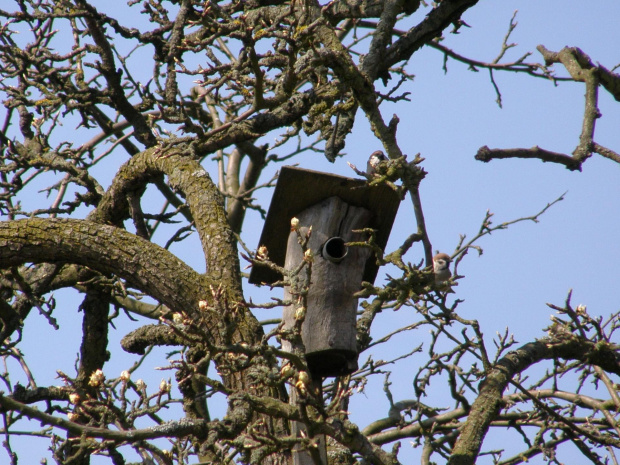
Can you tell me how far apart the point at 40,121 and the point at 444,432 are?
→ 3765 millimetres

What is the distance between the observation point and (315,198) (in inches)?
161

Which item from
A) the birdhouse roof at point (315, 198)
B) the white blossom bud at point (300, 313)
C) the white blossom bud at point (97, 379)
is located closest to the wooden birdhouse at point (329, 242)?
the birdhouse roof at point (315, 198)

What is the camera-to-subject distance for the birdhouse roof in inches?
156

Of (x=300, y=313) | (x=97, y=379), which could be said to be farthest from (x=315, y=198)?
(x=97, y=379)

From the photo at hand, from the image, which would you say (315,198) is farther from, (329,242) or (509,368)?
(509,368)

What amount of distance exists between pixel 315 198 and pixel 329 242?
0.28 metres

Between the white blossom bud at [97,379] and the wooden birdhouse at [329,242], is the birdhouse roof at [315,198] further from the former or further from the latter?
the white blossom bud at [97,379]

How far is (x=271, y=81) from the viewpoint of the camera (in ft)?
14.2

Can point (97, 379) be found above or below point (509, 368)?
below

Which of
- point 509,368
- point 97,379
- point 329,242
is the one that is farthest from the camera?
point 329,242

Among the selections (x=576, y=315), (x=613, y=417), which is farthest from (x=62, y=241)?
(x=613, y=417)

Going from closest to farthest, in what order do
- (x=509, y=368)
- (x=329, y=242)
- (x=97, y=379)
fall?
(x=97, y=379) < (x=509, y=368) < (x=329, y=242)

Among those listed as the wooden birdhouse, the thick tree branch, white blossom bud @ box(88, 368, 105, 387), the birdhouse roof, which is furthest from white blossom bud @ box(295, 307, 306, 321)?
the birdhouse roof

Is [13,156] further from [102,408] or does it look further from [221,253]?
[102,408]
